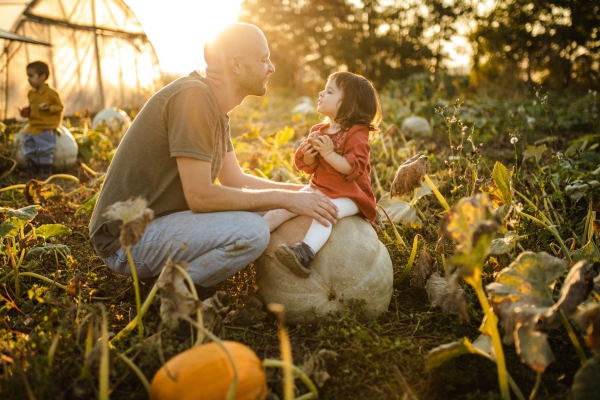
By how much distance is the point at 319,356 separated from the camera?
6.19 feet

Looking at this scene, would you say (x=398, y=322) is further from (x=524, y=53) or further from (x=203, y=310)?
(x=524, y=53)

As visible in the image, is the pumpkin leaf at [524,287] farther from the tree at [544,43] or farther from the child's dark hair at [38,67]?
the tree at [544,43]

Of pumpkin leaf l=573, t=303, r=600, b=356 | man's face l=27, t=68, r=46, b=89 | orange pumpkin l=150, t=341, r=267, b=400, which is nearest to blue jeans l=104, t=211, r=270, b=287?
orange pumpkin l=150, t=341, r=267, b=400

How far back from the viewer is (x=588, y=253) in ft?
7.78

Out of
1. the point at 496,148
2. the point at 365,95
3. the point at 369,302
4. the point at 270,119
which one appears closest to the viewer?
the point at 369,302

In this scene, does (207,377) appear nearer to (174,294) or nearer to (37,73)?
(174,294)

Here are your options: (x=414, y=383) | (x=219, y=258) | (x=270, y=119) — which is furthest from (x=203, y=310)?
(x=270, y=119)

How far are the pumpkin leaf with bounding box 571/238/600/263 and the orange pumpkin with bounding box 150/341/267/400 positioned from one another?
1696mm

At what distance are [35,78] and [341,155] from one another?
4.87 m

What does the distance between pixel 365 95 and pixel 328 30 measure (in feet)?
59.6

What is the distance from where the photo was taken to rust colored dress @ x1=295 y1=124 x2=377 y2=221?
2.50m

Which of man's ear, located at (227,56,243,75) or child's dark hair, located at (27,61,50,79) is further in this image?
child's dark hair, located at (27,61,50,79)

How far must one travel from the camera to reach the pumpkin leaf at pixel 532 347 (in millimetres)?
1511

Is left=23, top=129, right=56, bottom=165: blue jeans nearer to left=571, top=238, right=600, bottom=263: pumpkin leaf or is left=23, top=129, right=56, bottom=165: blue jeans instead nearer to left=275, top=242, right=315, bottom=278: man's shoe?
left=275, top=242, right=315, bottom=278: man's shoe
